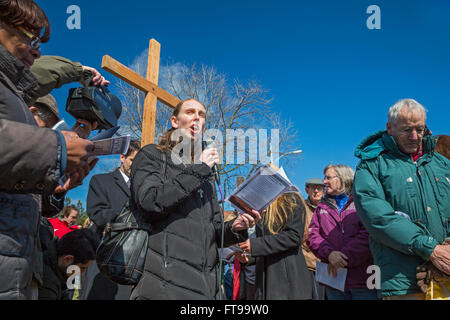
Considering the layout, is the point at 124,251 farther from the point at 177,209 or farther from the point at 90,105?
the point at 90,105

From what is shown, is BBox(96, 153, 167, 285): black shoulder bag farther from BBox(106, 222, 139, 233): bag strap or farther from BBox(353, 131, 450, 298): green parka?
BBox(353, 131, 450, 298): green parka

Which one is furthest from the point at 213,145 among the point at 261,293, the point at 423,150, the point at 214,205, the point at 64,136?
the point at 261,293

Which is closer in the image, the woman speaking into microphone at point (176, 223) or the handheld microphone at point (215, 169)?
the woman speaking into microphone at point (176, 223)

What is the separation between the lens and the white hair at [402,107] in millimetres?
2685

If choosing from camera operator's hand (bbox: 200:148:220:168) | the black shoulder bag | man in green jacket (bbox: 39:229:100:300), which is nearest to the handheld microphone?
camera operator's hand (bbox: 200:148:220:168)

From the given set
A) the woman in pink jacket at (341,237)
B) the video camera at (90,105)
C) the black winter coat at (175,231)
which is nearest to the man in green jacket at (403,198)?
the woman in pink jacket at (341,237)

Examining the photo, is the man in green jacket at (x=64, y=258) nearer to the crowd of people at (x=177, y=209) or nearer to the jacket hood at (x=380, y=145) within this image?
the crowd of people at (x=177, y=209)

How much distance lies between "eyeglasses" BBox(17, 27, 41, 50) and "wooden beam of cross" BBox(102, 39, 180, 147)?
8.68 feet

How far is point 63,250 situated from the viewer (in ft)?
8.97

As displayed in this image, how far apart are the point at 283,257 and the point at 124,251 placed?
202 centimetres

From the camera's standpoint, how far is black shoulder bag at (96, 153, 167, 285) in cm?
188
